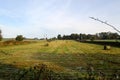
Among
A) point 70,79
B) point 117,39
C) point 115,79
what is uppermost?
point 117,39

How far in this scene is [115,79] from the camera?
→ 6875 mm

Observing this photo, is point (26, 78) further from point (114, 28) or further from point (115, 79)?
point (114, 28)

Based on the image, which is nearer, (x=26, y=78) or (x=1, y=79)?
(x=26, y=78)

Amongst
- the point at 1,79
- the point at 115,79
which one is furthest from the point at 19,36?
the point at 115,79

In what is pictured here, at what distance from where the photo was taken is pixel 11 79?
13.1m

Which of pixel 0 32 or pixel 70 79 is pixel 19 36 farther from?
pixel 70 79

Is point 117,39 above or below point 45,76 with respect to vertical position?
above

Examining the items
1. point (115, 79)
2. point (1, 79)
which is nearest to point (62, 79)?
point (1, 79)

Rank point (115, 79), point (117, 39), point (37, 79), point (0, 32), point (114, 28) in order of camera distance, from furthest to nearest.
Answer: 1. point (0, 32)
2. point (115, 79)
3. point (37, 79)
4. point (117, 39)
5. point (114, 28)

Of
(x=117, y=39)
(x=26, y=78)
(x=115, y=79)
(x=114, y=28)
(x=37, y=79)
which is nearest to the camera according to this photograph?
(x=114, y=28)

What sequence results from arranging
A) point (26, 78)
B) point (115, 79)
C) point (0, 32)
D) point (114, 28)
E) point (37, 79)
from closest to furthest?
point (114, 28) → point (37, 79) → point (115, 79) → point (26, 78) → point (0, 32)

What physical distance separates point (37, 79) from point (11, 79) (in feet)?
24.9

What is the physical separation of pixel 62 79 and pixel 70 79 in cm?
53

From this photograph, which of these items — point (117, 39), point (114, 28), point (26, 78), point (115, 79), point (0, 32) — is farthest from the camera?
point (0, 32)
